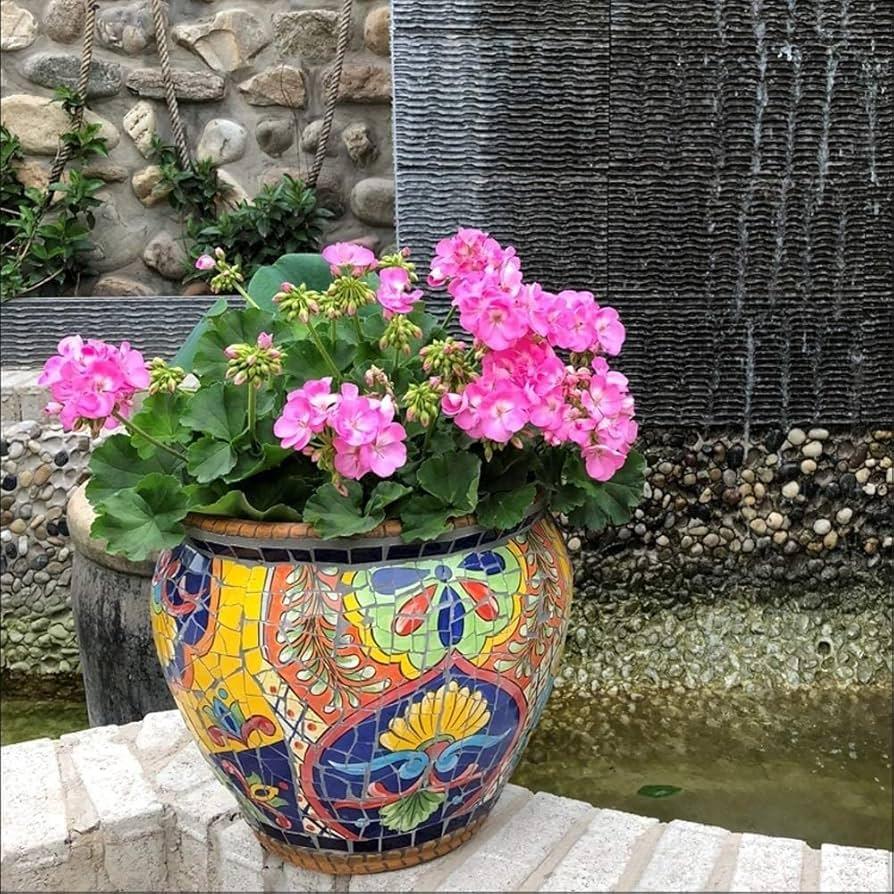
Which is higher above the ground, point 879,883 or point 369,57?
point 369,57

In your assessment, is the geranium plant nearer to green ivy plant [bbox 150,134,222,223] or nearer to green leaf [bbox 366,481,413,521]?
green leaf [bbox 366,481,413,521]

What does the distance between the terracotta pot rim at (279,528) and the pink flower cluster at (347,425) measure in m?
0.08

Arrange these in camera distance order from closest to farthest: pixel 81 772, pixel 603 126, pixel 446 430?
1. pixel 446 430
2. pixel 81 772
3. pixel 603 126

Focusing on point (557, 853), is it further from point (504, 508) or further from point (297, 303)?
point (297, 303)

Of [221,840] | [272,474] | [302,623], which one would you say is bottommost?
[221,840]

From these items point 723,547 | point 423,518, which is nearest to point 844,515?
→ point 723,547

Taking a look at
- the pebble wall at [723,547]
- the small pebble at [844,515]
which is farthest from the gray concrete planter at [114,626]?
the small pebble at [844,515]

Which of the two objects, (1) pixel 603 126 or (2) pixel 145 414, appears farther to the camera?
(1) pixel 603 126

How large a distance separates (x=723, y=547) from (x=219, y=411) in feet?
6.68

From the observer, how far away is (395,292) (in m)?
1.22

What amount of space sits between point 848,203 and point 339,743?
7.34ft

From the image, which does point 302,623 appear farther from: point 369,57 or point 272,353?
point 369,57

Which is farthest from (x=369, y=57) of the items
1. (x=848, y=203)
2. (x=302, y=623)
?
(x=302, y=623)

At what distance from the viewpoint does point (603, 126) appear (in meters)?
2.76
